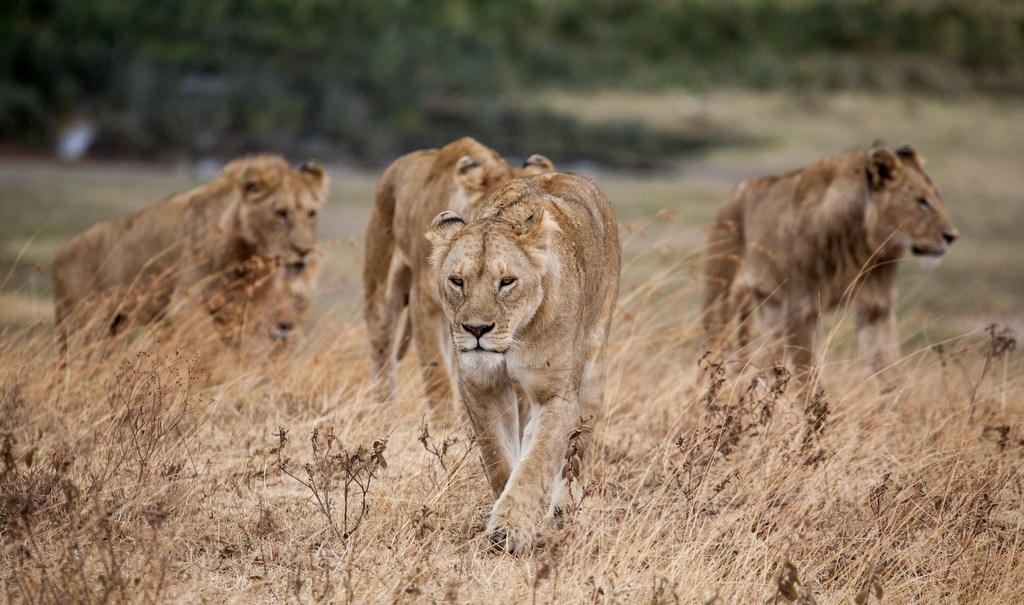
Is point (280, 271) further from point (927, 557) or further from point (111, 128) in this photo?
point (111, 128)

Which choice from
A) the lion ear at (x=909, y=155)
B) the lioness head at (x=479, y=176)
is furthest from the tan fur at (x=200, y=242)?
the lion ear at (x=909, y=155)

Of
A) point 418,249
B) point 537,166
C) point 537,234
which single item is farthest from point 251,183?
point 537,234

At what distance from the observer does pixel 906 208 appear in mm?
8742

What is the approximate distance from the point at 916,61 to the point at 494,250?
36.0 m

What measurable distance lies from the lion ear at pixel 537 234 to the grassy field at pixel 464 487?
3.14 ft

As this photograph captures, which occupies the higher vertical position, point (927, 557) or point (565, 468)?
point (565, 468)

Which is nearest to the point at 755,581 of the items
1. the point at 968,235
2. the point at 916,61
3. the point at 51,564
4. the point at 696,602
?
the point at 696,602

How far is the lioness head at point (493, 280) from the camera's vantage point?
15.3 feet

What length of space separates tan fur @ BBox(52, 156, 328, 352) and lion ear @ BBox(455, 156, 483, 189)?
6.96ft

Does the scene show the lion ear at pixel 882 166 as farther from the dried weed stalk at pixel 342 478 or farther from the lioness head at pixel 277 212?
the dried weed stalk at pixel 342 478

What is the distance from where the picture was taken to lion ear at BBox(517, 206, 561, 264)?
4.84 metres

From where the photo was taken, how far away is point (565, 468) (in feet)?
16.5

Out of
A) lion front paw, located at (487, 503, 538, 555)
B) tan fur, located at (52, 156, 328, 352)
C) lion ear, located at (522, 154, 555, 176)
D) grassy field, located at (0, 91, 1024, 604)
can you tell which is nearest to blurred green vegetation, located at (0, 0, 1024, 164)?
tan fur, located at (52, 156, 328, 352)

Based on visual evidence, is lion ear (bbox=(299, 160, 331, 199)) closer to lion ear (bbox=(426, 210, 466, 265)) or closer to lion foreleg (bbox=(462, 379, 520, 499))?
lion ear (bbox=(426, 210, 466, 265))
